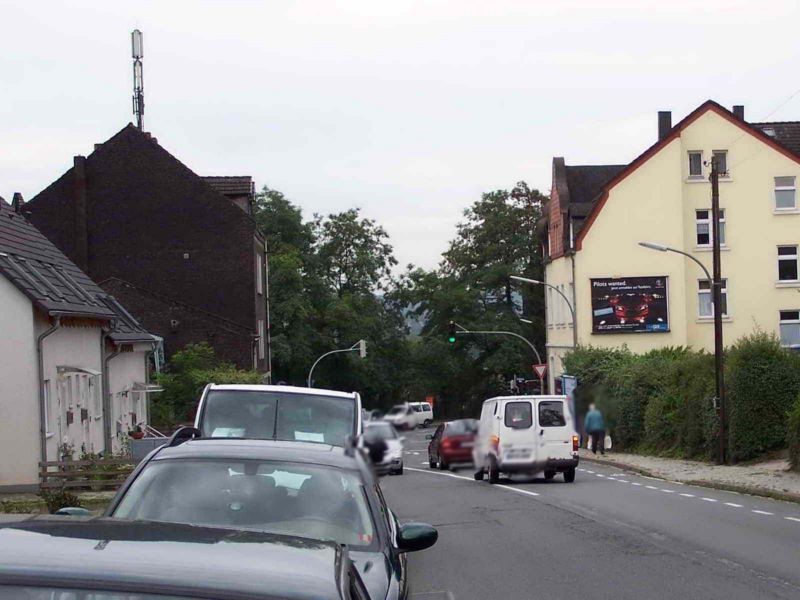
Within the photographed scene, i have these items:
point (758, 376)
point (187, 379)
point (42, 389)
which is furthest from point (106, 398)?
point (758, 376)

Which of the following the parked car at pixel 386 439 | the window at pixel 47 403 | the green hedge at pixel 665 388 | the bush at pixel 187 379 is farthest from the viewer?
the window at pixel 47 403

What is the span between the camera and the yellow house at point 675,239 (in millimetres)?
3918

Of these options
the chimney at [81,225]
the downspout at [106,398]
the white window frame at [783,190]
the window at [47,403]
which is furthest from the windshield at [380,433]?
the downspout at [106,398]

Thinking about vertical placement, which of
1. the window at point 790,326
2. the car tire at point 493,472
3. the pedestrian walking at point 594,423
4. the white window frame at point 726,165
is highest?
the white window frame at point 726,165

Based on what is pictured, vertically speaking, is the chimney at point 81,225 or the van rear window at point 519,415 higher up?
the chimney at point 81,225

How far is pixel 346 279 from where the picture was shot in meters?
4.02

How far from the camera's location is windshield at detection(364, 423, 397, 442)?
109 inches

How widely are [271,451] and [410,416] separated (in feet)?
10.5

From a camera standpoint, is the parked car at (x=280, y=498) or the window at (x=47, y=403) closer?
the parked car at (x=280, y=498)

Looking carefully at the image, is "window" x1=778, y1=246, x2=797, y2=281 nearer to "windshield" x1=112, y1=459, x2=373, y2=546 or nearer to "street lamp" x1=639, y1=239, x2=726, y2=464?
"street lamp" x1=639, y1=239, x2=726, y2=464

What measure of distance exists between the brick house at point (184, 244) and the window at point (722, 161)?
5.41 ft

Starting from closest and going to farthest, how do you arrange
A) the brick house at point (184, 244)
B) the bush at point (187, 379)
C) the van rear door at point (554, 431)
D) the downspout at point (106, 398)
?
the van rear door at point (554, 431) → the brick house at point (184, 244) → the bush at point (187, 379) → the downspout at point (106, 398)

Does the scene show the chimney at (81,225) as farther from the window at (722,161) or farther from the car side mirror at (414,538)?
the window at (722,161)

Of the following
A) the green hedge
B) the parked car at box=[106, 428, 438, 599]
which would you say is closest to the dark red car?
the green hedge
